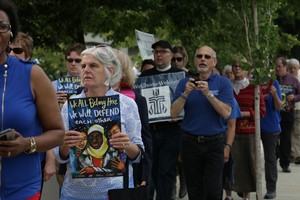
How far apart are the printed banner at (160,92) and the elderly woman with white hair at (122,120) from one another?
4.63 m

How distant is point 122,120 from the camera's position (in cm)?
513

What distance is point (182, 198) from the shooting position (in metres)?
11.9

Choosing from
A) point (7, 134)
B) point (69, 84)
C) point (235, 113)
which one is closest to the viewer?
point (7, 134)

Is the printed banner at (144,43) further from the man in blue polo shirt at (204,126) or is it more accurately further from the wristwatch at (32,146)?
the wristwatch at (32,146)

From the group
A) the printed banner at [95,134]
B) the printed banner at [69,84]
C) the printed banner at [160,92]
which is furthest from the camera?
the printed banner at [160,92]

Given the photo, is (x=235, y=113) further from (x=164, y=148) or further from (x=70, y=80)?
(x=70, y=80)

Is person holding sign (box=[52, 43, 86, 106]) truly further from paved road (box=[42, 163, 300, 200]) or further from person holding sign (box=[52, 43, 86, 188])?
paved road (box=[42, 163, 300, 200])

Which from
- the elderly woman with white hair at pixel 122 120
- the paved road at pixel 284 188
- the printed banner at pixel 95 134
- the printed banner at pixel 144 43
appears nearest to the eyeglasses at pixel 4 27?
the printed banner at pixel 95 134

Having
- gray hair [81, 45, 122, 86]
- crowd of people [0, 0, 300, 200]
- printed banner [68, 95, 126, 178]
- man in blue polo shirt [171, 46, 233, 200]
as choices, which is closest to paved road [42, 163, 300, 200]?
crowd of people [0, 0, 300, 200]

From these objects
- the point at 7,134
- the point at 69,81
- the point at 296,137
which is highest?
the point at 69,81

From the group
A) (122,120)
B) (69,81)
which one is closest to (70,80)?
(69,81)

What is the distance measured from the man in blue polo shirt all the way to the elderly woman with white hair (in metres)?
3.40

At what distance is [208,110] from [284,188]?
4483 mm

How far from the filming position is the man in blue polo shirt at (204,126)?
8750 mm
